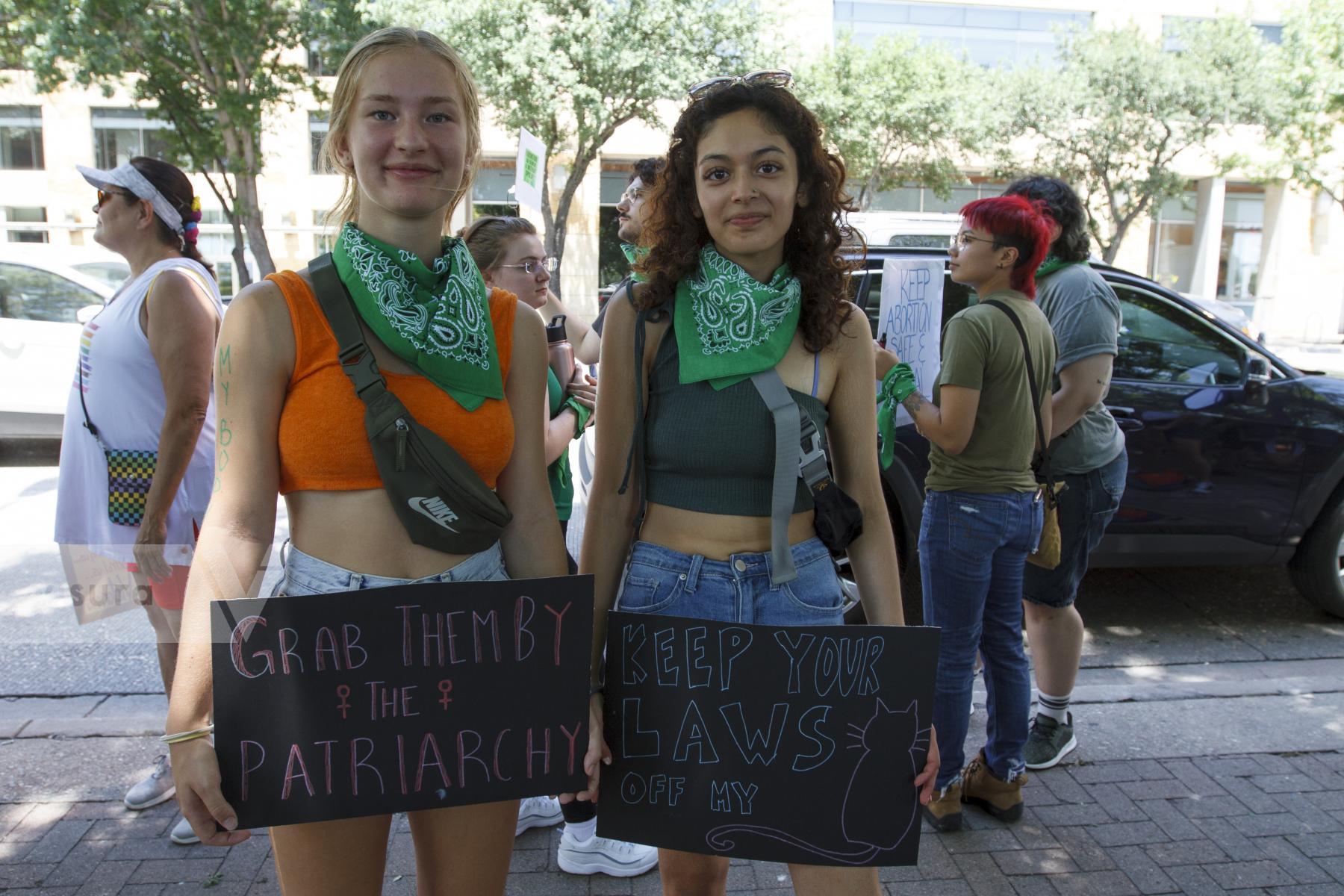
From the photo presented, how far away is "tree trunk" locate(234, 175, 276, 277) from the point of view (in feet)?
53.4

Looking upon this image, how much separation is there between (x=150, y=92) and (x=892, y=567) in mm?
17299

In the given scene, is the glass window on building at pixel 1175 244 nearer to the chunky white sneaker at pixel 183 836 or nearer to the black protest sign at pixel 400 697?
the chunky white sneaker at pixel 183 836

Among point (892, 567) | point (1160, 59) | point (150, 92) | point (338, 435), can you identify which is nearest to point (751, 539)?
point (892, 567)

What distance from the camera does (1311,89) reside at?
21.0 metres

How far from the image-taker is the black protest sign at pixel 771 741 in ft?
6.57

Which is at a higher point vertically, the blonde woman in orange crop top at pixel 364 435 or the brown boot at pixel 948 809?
the blonde woman in orange crop top at pixel 364 435

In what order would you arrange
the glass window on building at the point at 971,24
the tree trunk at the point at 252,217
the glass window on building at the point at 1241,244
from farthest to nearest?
the glass window on building at the point at 1241,244, the glass window on building at the point at 971,24, the tree trunk at the point at 252,217

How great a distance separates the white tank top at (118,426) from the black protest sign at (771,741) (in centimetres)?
168

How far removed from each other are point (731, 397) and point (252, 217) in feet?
54.0

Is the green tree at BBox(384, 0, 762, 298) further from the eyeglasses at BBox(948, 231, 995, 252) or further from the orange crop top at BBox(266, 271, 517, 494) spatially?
the orange crop top at BBox(266, 271, 517, 494)

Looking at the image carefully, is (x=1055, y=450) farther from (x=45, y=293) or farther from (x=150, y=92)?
(x=150, y=92)

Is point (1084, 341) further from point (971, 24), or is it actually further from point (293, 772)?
point (971, 24)

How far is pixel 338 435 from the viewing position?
5.64 feet

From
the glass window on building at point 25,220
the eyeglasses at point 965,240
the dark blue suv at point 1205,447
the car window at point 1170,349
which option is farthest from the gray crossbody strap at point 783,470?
the glass window on building at point 25,220
